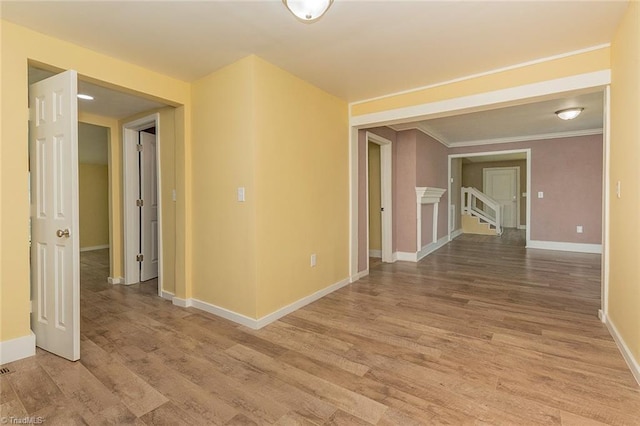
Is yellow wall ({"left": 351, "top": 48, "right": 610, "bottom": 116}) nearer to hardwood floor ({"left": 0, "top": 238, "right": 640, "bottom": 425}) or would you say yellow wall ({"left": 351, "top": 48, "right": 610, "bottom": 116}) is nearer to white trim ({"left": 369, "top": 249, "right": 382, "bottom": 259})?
hardwood floor ({"left": 0, "top": 238, "right": 640, "bottom": 425})

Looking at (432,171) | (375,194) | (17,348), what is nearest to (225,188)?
(17,348)

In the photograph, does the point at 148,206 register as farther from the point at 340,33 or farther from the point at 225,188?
the point at 340,33

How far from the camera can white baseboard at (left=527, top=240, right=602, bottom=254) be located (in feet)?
19.0

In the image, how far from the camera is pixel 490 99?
2.84 meters

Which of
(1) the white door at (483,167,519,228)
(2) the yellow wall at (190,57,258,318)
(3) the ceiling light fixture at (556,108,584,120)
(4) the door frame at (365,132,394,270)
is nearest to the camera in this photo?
(2) the yellow wall at (190,57,258,318)

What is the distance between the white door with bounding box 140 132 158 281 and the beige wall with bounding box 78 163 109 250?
3557 millimetres

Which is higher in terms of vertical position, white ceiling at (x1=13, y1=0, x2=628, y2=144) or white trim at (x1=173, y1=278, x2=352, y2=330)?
white ceiling at (x1=13, y1=0, x2=628, y2=144)

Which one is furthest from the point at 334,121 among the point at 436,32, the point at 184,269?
the point at 184,269

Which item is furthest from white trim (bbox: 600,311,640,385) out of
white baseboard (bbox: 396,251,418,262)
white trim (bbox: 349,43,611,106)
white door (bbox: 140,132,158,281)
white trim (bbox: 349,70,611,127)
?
white door (bbox: 140,132,158,281)

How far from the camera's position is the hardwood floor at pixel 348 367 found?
157cm

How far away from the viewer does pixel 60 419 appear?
60.0 inches

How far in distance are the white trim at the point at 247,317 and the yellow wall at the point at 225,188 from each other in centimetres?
5

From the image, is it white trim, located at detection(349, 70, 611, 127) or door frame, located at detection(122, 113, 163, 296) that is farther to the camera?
door frame, located at detection(122, 113, 163, 296)

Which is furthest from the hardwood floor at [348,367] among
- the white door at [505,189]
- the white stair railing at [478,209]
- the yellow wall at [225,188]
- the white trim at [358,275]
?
the white door at [505,189]
